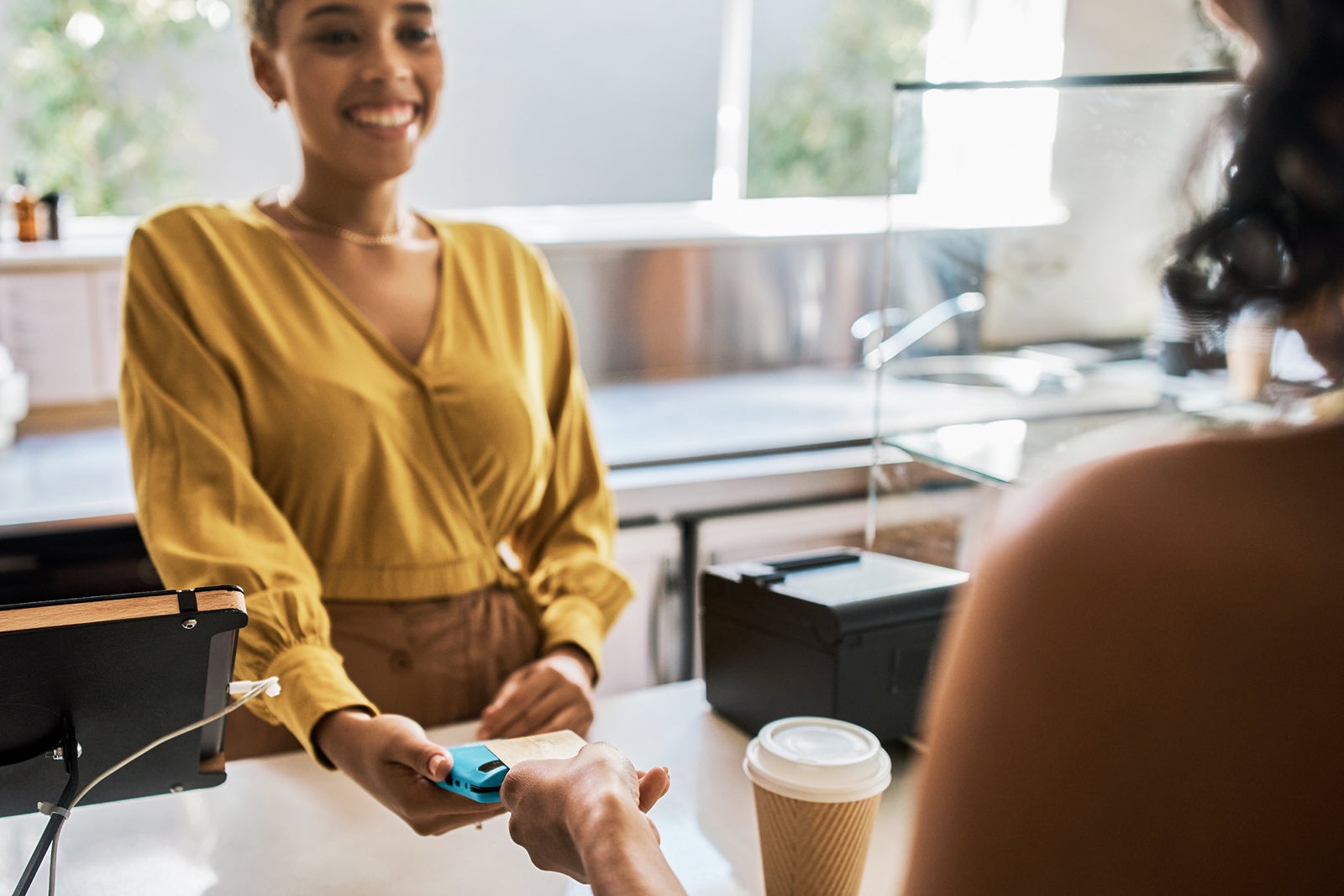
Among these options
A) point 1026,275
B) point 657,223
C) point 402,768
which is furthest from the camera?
point 657,223

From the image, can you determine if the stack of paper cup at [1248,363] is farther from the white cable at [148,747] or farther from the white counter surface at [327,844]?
the white cable at [148,747]

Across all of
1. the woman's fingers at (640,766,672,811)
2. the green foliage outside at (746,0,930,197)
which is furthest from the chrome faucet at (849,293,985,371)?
the green foliage outside at (746,0,930,197)

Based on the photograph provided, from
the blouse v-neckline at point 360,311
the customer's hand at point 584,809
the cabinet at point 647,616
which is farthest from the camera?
the cabinet at point 647,616

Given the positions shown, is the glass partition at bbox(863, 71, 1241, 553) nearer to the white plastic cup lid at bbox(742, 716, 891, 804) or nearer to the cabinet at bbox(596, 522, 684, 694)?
the white plastic cup lid at bbox(742, 716, 891, 804)

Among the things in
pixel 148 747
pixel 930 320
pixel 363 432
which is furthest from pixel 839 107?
pixel 148 747

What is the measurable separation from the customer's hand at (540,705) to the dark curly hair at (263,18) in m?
0.77

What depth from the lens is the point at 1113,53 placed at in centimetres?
280

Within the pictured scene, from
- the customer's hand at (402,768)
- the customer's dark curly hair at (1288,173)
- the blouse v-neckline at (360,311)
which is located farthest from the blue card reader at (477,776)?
the customer's dark curly hair at (1288,173)

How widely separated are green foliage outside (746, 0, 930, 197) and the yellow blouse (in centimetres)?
177

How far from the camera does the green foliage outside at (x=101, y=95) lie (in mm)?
2451

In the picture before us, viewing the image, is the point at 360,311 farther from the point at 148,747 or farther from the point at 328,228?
the point at 148,747

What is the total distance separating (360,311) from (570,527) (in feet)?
1.15

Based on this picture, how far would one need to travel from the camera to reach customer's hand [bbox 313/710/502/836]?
3.27 ft

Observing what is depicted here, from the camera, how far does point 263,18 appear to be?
1.40 metres
